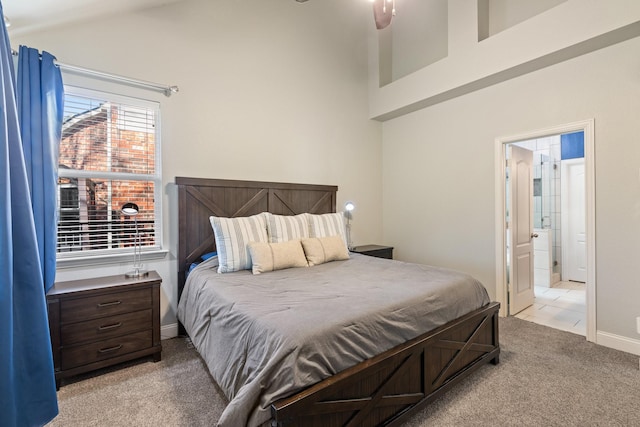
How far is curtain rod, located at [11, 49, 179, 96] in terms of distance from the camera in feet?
7.80

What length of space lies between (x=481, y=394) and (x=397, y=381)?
76cm

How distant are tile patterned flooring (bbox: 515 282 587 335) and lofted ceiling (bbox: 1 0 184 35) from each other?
5.10m

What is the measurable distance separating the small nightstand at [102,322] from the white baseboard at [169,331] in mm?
488

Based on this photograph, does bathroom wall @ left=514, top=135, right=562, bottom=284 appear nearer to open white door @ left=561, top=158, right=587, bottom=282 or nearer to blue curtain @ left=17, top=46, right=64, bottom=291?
open white door @ left=561, top=158, right=587, bottom=282

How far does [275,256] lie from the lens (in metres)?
2.66

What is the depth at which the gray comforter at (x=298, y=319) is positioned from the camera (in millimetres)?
1297

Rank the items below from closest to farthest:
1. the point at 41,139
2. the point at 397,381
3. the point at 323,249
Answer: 1. the point at 397,381
2. the point at 41,139
3. the point at 323,249

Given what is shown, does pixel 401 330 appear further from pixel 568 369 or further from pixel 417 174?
A: pixel 417 174

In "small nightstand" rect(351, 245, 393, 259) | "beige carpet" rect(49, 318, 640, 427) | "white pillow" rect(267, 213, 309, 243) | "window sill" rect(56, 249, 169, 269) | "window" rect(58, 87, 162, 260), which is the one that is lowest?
"beige carpet" rect(49, 318, 640, 427)

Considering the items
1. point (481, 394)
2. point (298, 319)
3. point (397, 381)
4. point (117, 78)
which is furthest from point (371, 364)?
point (117, 78)

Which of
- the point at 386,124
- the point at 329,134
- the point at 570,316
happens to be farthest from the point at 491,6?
the point at 570,316

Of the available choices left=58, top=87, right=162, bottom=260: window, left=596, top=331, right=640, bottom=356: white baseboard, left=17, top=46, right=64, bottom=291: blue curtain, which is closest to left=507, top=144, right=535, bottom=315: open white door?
left=596, top=331, right=640, bottom=356: white baseboard

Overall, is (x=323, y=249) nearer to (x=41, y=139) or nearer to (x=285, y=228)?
(x=285, y=228)

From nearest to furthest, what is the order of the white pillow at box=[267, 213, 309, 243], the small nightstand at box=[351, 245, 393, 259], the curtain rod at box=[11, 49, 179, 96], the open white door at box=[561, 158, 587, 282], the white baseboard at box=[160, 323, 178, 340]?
the curtain rod at box=[11, 49, 179, 96]
the white baseboard at box=[160, 323, 178, 340]
the white pillow at box=[267, 213, 309, 243]
the small nightstand at box=[351, 245, 393, 259]
the open white door at box=[561, 158, 587, 282]
